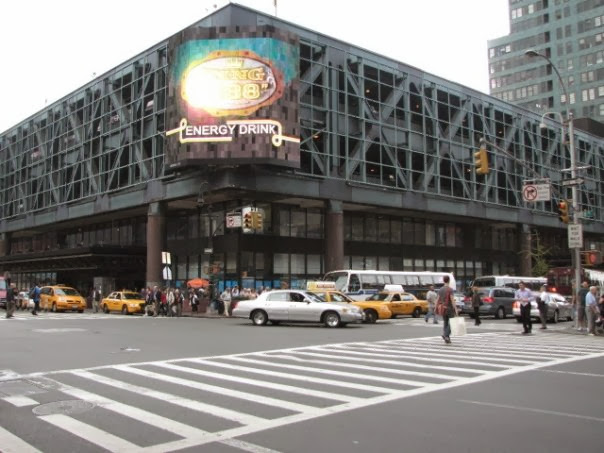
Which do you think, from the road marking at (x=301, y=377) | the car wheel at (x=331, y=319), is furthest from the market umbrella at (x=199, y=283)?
the road marking at (x=301, y=377)

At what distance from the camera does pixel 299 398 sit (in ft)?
28.9

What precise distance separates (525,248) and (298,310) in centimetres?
4271

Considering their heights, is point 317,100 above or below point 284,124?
above

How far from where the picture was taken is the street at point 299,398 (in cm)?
657

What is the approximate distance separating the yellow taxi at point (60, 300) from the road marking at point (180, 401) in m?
31.7

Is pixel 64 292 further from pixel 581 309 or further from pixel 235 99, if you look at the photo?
pixel 581 309

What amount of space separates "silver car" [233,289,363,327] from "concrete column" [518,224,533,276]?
133 ft

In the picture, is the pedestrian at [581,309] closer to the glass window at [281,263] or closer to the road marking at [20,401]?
the road marking at [20,401]

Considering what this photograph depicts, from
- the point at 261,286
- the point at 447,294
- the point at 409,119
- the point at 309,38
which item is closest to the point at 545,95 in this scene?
the point at 409,119

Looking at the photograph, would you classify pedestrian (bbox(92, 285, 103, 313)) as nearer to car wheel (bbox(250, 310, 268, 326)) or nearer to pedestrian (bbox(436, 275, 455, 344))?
car wheel (bbox(250, 310, 268, 326))

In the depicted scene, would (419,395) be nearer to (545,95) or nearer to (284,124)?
(284,124)

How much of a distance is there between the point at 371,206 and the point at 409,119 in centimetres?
821

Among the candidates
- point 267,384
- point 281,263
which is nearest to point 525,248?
point 281,263

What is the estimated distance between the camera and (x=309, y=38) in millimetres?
→ 42969
